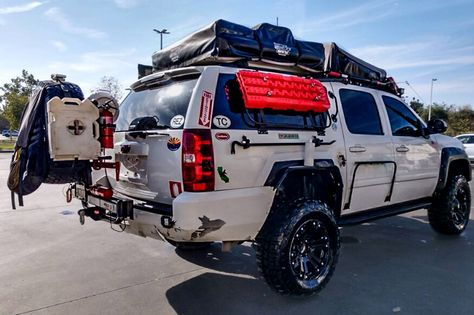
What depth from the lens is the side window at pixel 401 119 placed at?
501 centimetres

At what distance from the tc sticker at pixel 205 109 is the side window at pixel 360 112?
1852 mm

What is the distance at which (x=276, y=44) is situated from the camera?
13.2ft

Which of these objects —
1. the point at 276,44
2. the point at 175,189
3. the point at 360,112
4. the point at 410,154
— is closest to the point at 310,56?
the point at 276,44

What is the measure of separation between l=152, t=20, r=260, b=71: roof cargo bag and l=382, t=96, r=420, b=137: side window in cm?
225

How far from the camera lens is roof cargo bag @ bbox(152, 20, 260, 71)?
3559 mm

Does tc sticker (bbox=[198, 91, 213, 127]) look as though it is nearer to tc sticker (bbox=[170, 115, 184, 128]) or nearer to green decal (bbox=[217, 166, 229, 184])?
tc sticker (bbox=[170, 115, 184, 128])

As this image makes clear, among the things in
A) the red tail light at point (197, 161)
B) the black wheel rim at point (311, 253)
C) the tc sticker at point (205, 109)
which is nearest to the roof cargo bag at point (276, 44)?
the tc sticker at point (205, 109)

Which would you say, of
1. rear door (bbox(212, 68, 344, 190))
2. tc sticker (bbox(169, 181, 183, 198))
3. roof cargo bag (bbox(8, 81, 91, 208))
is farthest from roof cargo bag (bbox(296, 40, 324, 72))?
roof cargo bag (bbox(8, 81, 91, 208))

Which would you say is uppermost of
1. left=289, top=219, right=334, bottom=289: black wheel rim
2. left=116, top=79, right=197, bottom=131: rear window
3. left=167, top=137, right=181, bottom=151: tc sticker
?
left=116, top=79, right=197, bottom=131: rear window

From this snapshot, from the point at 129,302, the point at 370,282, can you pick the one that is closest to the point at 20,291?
the point at 129,302

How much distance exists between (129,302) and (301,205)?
1.81 metres

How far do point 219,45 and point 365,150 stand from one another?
209 centimetres

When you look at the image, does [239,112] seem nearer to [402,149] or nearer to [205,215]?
[205,215]

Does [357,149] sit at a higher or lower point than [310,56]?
lower
